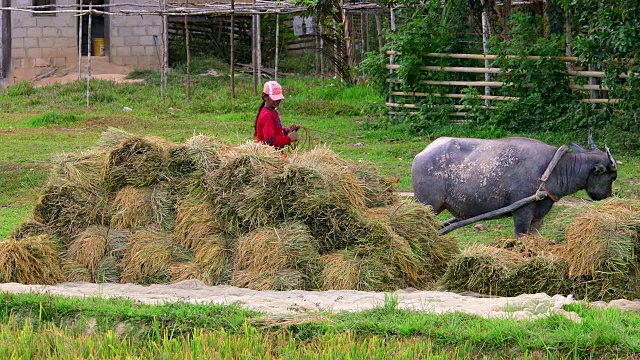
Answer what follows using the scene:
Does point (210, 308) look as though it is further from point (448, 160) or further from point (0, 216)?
point (0, 216)

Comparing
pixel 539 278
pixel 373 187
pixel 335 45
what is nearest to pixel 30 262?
pixel 373 187

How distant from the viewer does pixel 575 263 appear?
7.36 meters

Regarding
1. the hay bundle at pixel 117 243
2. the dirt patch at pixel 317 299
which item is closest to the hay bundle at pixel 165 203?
the hay bundle at pixel 117 243

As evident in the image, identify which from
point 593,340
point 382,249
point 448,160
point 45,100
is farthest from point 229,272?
point 45,100

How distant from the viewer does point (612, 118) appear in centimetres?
1539

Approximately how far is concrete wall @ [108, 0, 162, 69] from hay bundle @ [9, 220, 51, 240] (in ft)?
58.1

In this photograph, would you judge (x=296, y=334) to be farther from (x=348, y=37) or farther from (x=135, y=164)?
(x=348, y=37)

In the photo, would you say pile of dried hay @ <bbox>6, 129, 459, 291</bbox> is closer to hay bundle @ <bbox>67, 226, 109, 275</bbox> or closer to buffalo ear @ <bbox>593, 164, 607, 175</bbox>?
hay bundle @ <bbox>67, 226, 109, 275</bbox>

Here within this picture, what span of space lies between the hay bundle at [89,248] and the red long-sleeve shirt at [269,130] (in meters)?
1.79

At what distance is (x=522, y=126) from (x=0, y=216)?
909 cm

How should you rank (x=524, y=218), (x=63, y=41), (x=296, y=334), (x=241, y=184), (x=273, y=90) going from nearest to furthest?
(x=296, y=334) → (x=241, y=184) → (x=524, y=218) → (x=273, y=90) → (x=63, y=41)

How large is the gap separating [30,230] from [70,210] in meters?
0.40

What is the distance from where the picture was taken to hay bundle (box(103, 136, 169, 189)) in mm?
8461

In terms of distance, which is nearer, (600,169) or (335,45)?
(600,169)
